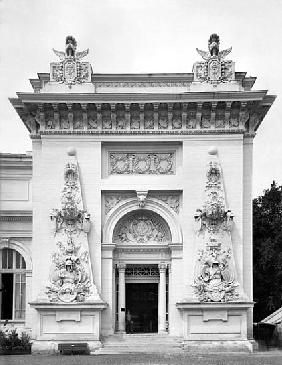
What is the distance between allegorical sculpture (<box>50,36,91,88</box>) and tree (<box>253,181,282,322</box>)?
25.4 meters

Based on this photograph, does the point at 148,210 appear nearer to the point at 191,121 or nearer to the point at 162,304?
the point at 162,304

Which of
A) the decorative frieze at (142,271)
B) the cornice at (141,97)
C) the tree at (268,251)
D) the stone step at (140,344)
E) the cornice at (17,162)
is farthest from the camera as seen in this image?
the tree at (268,251)

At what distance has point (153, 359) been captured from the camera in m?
27.4

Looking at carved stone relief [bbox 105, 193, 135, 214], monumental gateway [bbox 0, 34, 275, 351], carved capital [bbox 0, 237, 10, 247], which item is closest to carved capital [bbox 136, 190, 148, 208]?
monumental gateway [bbox 0, 34, 275, 351]

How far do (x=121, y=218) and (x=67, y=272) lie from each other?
129 inches

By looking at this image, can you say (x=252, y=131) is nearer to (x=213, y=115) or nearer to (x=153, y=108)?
(x=213, y=115)

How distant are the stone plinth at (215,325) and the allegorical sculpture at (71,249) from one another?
3.74 m

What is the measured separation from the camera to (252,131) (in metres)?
33.4

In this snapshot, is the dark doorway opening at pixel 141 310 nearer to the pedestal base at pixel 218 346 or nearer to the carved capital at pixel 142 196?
the pedestal base at pixel 218 346

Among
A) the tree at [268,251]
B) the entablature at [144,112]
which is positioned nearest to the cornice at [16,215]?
the entablature at [144,112]

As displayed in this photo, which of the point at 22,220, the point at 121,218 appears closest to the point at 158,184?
the point at 121,218

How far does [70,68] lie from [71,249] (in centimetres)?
743

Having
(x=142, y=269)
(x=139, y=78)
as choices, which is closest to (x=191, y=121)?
(x=139, y=78)

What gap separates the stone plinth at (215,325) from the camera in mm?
30969
